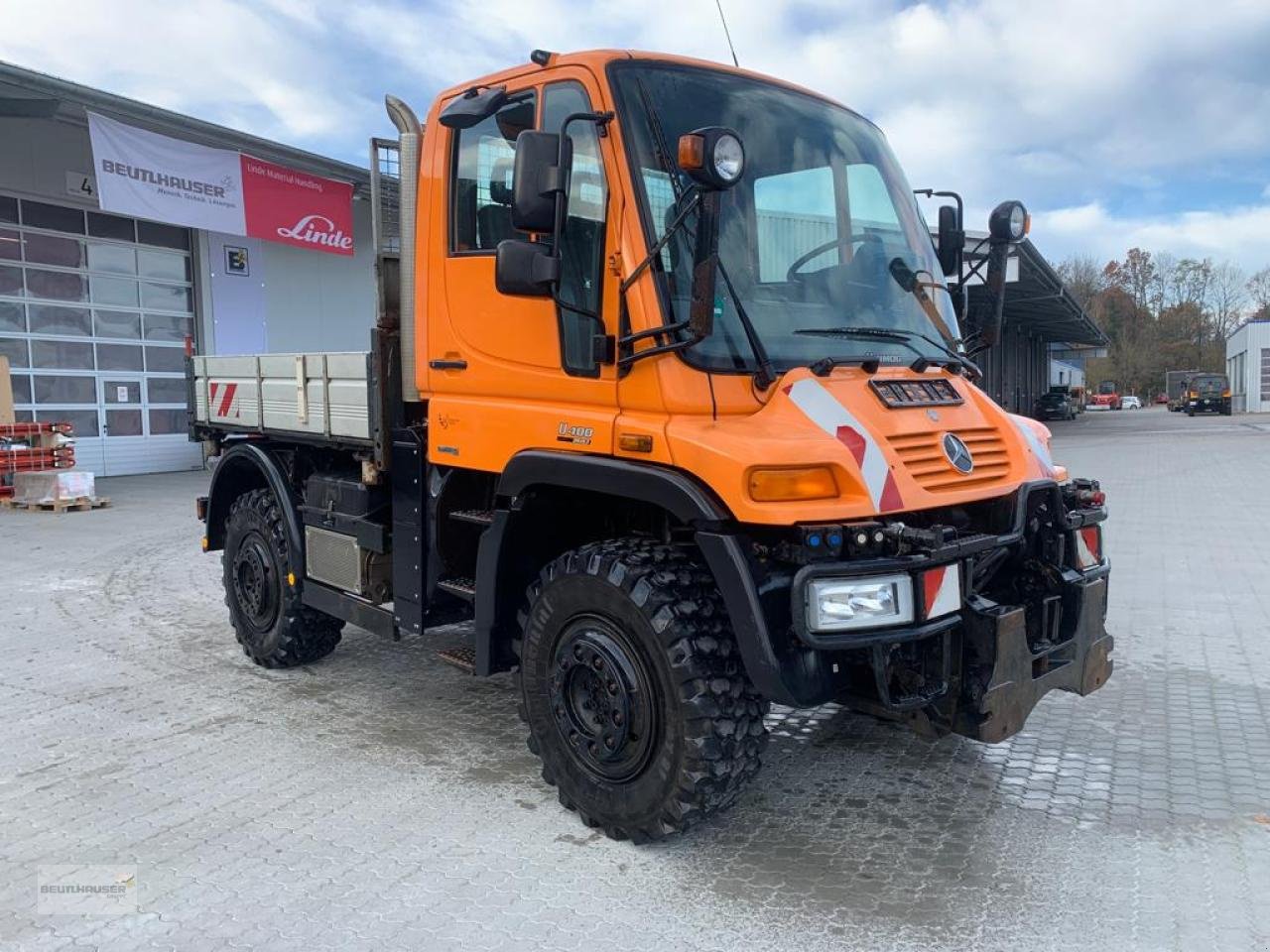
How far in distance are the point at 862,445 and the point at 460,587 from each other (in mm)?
1973

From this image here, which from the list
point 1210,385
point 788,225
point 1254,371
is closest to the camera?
point 788,225

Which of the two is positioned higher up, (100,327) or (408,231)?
(100,327)

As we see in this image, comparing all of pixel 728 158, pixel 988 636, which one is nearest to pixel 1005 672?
pixel 988 636

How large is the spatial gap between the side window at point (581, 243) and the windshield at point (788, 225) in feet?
0.54

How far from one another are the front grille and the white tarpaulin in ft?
45.1

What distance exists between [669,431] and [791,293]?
2.48 feet

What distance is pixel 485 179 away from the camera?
13.3 feet

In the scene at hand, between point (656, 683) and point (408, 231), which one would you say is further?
point (408, 231)

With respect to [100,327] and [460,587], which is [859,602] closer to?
[460,587]

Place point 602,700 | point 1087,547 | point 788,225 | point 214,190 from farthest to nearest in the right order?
point 214,190
point 1087,547
point 788,225
point 602,700

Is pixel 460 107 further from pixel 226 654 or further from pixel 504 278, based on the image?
pixel 226 654

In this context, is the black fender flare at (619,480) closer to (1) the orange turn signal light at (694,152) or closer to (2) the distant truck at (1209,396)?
(1) the orange turn signal light at (694,152)

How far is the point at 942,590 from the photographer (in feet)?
10.3

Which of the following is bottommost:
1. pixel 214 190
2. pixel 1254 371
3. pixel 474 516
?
pixel 474 516
